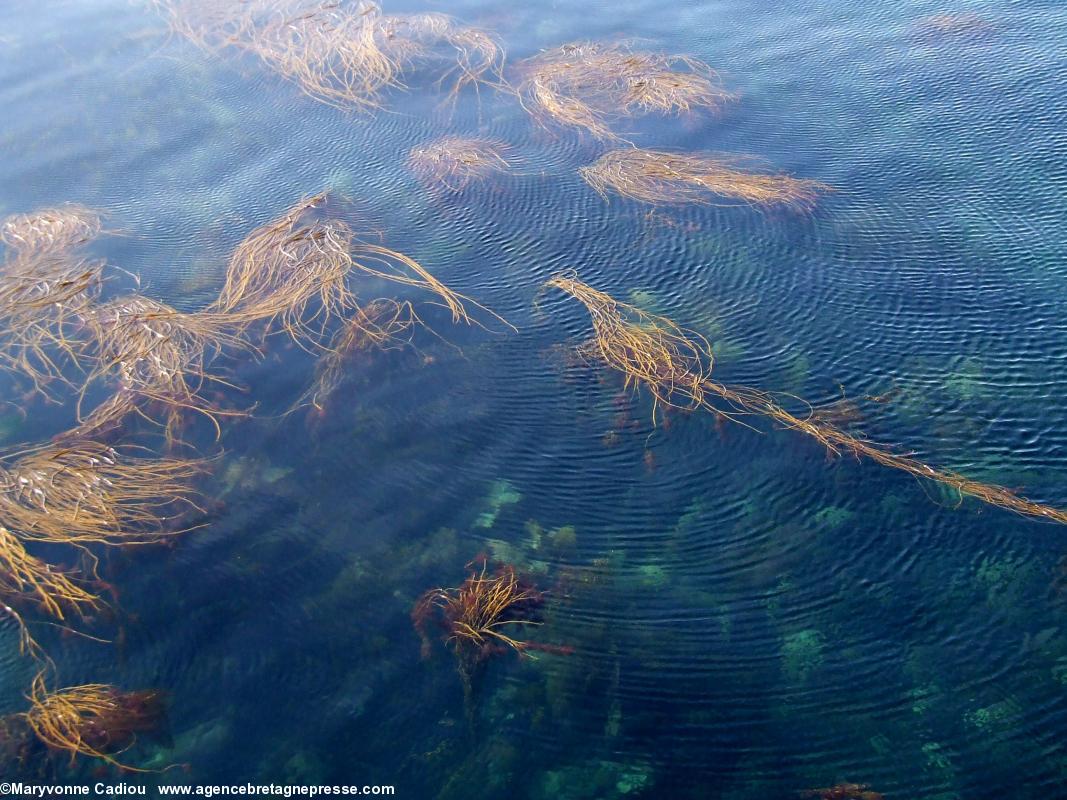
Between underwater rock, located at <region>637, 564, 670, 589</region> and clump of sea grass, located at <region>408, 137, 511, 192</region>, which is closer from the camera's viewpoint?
underwater rock, located at <region>637, 564, 670, 589</region>

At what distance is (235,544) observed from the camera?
12.1ft

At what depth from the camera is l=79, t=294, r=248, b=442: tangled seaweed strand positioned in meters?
4.21

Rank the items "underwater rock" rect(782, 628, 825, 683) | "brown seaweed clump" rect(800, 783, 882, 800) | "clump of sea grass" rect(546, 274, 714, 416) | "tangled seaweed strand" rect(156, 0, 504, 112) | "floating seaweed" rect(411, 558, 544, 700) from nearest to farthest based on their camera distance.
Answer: "brown seaweed clump" rect(800, 783, 882, 800) < "underwater rock" rect(782, 628, 825, 683) < "floating seaweed" rect(411, 558, 544, 700) < "clump of sea grass" rect(546, 274, 714, 416) < "tangled seaweed strand" rect(156, 0, 504, 112)

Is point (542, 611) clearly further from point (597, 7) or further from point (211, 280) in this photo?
point (597, 7)

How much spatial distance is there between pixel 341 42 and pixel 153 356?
4.14 m

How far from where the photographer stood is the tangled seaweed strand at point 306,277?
4.70m

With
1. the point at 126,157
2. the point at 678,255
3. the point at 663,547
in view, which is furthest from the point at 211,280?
the point at 663,547

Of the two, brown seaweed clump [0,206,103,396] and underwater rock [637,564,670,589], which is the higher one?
brown seaweed clump [0,206,103,396]

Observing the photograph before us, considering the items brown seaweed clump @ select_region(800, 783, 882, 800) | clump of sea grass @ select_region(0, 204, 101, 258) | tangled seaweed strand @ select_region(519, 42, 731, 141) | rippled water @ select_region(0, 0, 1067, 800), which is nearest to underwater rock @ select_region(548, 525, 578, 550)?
rippled water @ select_region(0, 0, 1067, 800)

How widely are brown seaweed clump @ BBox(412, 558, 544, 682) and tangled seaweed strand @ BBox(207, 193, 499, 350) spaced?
178cm

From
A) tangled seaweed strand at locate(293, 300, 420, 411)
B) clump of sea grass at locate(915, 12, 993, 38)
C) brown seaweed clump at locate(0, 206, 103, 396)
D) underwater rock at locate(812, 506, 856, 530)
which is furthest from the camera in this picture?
clump of sea grass at locate(915, 12, 993, 38)

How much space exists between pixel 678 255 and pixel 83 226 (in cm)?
419

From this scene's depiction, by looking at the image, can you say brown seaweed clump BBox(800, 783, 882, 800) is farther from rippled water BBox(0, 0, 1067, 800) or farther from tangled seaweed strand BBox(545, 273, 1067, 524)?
tangled seaweed strand BBox(545, 273, 1067, 524)

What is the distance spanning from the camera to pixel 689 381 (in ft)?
13.7
